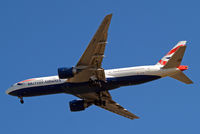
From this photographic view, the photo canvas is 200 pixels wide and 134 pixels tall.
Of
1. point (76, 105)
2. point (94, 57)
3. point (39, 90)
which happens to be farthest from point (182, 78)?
point (39, 90)

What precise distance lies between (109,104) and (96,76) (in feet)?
32.7

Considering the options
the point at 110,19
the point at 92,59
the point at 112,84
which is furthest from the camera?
the point at 112,84

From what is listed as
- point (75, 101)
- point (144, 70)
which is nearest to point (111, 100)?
point (75, 101)

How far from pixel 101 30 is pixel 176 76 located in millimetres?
12272

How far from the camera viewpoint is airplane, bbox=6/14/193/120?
165 ft

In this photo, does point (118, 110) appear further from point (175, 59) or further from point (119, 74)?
point (175, 59)

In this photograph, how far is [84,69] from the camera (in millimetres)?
52062

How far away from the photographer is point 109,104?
62844 millimetres

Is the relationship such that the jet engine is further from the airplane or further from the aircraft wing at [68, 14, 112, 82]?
the aircraft wing at [68, 14, 112, 82]

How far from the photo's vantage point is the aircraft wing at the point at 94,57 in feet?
156

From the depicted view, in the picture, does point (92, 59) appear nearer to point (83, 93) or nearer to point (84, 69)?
point (84, 69)

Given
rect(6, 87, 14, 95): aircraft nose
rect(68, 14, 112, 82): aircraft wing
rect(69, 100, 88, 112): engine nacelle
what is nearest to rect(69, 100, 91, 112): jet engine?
rect(69, 100, 88, 112): engine nacelle

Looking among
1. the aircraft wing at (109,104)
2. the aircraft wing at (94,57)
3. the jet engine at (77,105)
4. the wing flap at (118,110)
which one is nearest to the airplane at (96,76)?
the aircraft wing at (94,57)

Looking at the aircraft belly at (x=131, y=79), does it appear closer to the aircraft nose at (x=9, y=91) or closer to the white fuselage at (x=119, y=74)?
the white fuselage at (x=119, y=74)
